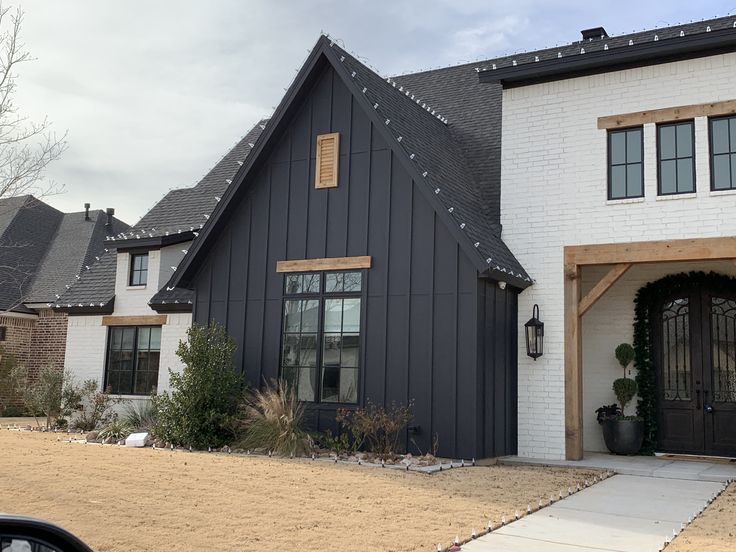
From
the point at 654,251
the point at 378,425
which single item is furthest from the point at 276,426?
the point at 654,251

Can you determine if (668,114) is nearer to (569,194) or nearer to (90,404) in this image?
(569,194)

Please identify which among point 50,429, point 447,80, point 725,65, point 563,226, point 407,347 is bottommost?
point 50,429

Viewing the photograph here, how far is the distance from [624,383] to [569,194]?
324 cm

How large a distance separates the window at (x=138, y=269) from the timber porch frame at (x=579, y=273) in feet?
31.3

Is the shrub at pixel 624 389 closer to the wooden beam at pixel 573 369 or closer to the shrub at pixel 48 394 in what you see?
the wooden beam at pixel 573 369

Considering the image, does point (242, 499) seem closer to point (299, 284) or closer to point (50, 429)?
point (299, 284)

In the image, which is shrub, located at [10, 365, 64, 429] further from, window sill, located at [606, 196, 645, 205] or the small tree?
window sill, located at [606, 196, 645, 205]

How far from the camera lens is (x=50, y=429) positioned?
50.4ft

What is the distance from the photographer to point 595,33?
50.8 feet

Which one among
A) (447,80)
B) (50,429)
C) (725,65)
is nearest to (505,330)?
(725,65)

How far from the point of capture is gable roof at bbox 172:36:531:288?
1134 centimetres

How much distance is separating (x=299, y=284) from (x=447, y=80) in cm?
699

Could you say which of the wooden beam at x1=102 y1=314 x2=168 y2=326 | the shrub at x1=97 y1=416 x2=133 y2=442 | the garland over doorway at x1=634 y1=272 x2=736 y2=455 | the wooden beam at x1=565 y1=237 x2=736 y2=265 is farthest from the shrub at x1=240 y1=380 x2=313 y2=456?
the garland over doorway at x1=634 y1=272 x2=736 y2=455

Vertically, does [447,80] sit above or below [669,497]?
above
